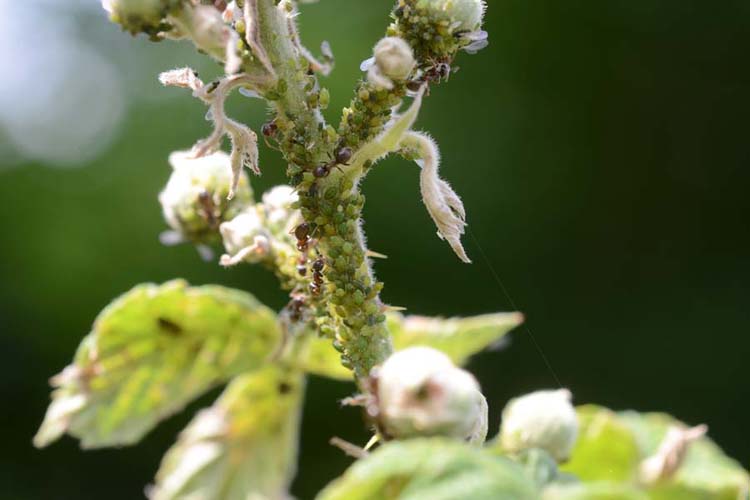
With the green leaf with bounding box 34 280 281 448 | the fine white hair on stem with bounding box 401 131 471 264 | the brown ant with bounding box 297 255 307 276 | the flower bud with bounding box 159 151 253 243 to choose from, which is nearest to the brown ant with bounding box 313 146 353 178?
the fine white hair on stem with bounding box 401 131 471 264

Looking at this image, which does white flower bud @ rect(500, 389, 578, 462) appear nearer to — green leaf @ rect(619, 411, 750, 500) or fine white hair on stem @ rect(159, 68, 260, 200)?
green leaf @ rect(619, 411, 750, 500)

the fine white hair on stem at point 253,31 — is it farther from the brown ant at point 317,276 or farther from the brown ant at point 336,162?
the brown ant at point 317,276

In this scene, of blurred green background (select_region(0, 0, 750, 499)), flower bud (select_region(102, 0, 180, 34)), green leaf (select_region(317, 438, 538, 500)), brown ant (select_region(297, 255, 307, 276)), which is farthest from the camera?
blurred green background (select_region(0, 0, 750, 499))

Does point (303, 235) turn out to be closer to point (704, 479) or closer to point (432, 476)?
point (432, 476)

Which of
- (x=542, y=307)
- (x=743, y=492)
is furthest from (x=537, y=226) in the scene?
(x=743, y=492)

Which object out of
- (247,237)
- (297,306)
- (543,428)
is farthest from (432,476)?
(247,237)

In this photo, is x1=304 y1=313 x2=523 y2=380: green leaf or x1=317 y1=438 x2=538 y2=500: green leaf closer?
x1=317 y1=438 x2=538 y2=500: green leaf
